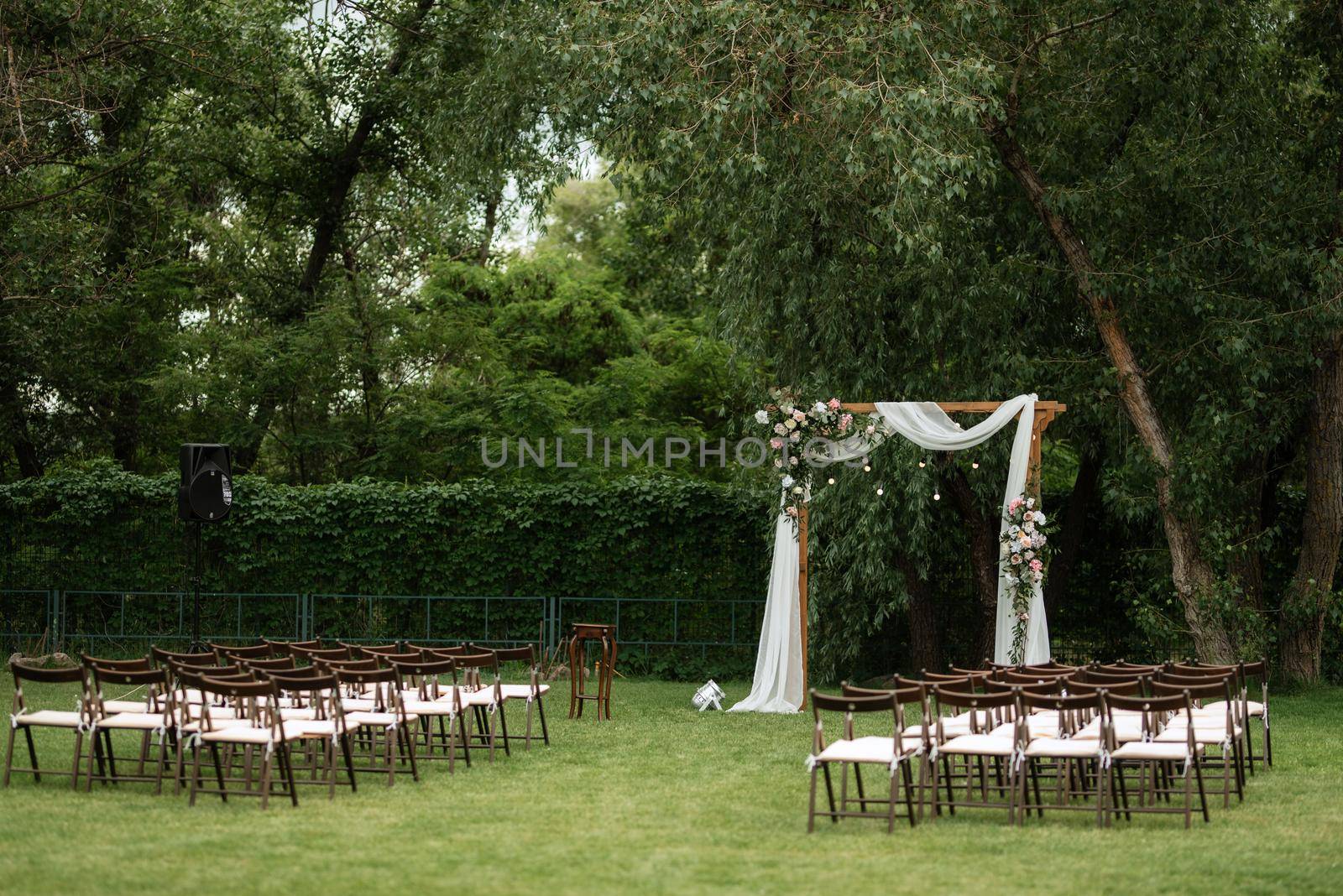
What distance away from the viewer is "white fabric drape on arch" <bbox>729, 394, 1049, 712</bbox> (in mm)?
12312

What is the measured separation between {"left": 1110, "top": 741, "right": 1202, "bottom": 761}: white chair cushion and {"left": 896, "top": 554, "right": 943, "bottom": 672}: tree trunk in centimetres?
710

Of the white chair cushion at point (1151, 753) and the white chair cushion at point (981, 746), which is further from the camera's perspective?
the white chair cushion at point (981, 746)

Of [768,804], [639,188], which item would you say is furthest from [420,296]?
[768,804]

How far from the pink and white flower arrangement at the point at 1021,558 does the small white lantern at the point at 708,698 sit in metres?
2.58

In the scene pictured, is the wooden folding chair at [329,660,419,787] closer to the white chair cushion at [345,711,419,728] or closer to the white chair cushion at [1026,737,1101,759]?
the white chair cushion at [345,711,419,728]

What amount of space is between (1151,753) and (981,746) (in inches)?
32.6

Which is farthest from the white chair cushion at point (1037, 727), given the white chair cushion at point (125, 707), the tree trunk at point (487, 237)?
A: the tree trunk at point (487, 237)

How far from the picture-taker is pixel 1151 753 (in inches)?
291

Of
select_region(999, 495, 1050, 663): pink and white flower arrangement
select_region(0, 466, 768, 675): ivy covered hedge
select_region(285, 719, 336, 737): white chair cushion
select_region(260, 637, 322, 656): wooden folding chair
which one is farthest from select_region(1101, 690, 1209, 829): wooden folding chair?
select_region(0, 466, 768, 675): ivy covered hedge

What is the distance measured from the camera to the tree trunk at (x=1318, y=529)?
14.1 m

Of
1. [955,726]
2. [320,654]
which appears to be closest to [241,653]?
[320,654]

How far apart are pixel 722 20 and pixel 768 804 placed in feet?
20.7

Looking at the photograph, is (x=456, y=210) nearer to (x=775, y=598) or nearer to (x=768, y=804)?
(x=775, y=598)

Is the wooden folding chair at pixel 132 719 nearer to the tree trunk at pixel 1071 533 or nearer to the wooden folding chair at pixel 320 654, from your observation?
the wooden folding chair at pixel 320 654
